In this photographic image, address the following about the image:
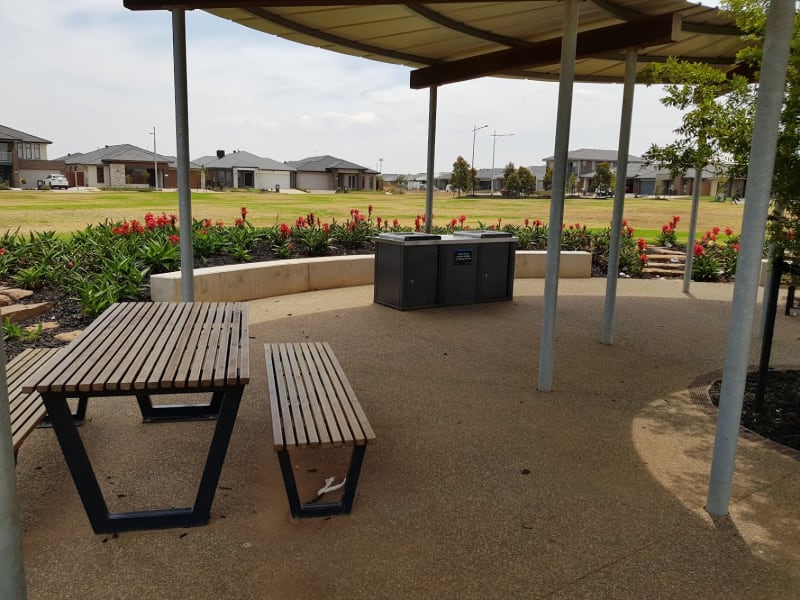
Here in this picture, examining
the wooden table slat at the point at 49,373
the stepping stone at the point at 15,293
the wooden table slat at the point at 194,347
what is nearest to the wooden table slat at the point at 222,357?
the wooden table slat at the point at 194,347

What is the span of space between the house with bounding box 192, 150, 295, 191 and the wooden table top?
228 feet

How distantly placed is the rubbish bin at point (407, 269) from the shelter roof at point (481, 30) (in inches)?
99.8

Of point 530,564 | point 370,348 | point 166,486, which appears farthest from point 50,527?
point 370,348

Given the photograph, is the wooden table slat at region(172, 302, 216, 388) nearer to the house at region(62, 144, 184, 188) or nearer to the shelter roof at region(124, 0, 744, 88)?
the shelter roof at region(124, 0, 744, 88)

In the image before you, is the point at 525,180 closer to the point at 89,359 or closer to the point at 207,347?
the point at 207,347

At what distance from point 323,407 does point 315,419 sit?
0.61 ft

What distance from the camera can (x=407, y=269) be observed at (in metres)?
8.44

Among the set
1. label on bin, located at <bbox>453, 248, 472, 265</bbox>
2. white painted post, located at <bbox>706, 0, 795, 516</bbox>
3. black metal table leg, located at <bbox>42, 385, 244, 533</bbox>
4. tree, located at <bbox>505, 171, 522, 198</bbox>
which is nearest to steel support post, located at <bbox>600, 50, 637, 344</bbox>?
label on bin, located at <bbox>453, 248, 472, 265</bbox>

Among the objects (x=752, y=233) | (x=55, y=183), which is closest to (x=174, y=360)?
(x=752, y=233)

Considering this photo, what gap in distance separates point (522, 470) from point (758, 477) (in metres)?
1.48

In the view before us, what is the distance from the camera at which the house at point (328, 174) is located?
77.1m

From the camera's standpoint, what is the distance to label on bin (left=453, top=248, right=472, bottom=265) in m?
8.89

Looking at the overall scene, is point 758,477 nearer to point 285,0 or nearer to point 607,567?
point 607,567

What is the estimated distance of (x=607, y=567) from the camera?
2.88 meters
